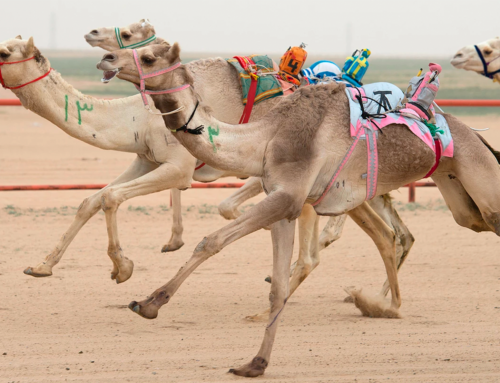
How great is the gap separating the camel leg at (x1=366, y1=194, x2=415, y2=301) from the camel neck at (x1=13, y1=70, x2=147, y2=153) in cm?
203

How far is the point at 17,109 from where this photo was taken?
3444cm

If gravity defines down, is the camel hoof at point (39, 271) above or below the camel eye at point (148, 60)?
below

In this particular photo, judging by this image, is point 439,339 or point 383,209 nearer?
point 439,339

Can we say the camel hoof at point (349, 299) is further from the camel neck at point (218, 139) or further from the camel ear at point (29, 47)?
the camel ear at point (29, 47)

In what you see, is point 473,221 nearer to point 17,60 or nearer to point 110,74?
point 110,74

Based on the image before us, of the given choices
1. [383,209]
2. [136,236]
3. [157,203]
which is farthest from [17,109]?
[383,209]

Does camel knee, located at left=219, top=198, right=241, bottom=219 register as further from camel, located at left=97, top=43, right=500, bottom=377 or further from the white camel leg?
camel, located at left=97, top=43, right=500, bottom=377

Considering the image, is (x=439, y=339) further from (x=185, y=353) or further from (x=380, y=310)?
(x=185, y=353)

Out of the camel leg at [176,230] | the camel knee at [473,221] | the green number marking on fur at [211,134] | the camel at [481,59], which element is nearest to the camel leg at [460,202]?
the camel knee at [473,221]

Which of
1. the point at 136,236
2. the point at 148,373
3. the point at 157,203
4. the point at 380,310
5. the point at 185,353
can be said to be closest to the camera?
the point at 148,373

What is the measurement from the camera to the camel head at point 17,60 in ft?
22.2

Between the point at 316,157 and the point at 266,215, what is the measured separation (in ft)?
1.69

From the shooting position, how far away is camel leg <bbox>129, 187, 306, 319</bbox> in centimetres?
500

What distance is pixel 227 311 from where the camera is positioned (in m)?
6.94
